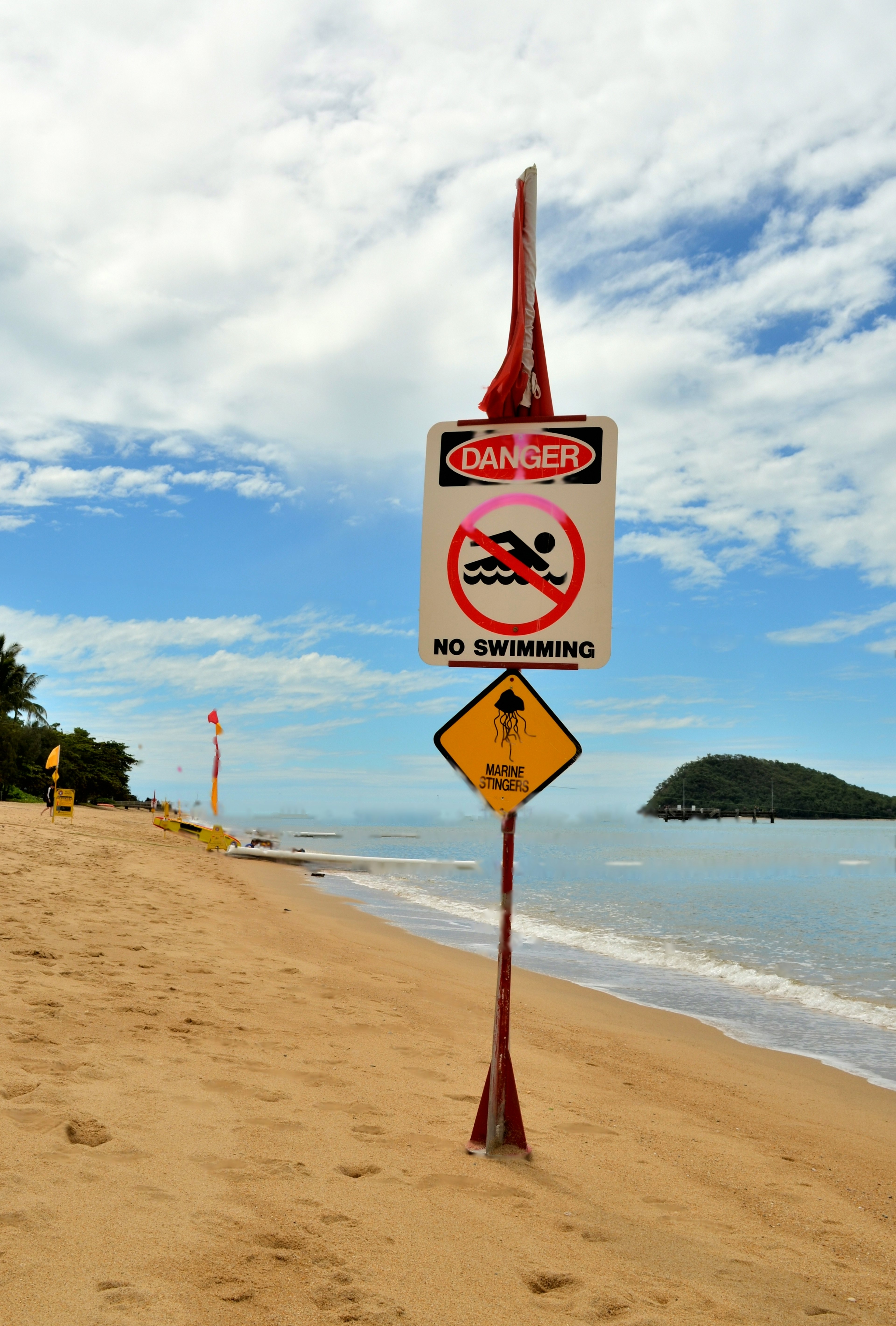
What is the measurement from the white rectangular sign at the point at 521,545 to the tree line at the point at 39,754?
2019 inches

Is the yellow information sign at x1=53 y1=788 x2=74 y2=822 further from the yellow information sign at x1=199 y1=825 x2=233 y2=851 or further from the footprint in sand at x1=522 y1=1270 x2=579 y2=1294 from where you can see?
the footprint in sand at x1=522 y1=1270 x2=579 y2=1294

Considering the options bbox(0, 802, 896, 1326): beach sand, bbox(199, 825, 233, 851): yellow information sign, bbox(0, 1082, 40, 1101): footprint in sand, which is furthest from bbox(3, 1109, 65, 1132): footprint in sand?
bbox(199, 825, 233, 851): yellow information sign

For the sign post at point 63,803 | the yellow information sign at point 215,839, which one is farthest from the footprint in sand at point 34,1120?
the sign post at point 63,803

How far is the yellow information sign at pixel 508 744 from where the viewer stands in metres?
3.82

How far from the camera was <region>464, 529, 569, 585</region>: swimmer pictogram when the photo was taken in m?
3.88

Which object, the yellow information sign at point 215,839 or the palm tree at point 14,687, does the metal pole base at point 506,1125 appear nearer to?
the yellow information sign at point 215,839

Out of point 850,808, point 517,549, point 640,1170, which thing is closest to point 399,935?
point 640,1170

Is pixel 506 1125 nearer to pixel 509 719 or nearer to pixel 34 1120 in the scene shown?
pixel 509 719

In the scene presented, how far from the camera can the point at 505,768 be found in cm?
388

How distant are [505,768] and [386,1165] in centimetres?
173

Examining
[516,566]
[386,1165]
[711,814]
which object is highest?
[516,566]

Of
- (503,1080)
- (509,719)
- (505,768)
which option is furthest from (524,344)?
(503,1080)

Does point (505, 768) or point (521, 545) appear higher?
point (521, 545)

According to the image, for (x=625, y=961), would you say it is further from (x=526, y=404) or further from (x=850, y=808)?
(x=850, y=808)
